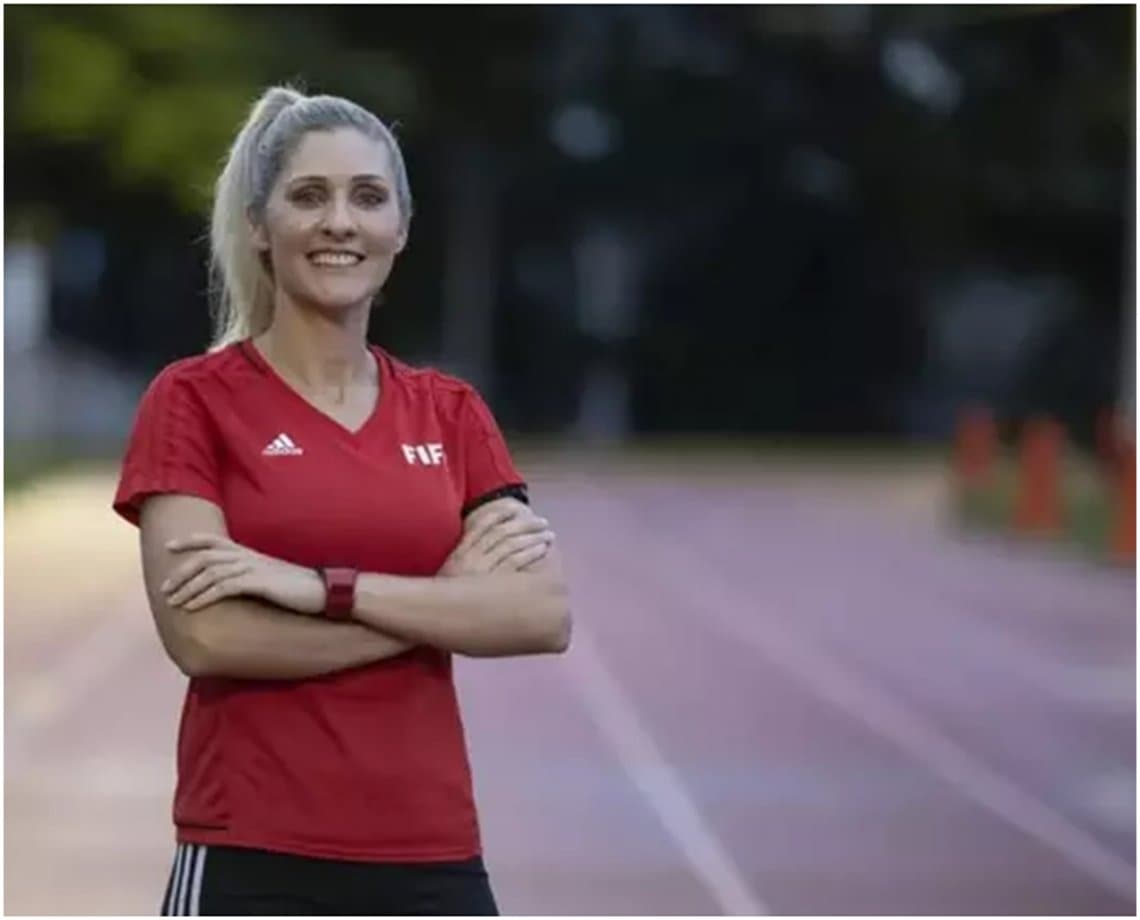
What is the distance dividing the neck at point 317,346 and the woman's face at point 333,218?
20 mm

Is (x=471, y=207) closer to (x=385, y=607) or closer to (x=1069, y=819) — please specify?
(x=1069, y=819)

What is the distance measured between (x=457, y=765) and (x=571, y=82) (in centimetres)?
5266

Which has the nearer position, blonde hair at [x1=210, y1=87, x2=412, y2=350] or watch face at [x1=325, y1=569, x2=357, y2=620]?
watch face at [x1=325, y1=569, x2=357, y2=620]

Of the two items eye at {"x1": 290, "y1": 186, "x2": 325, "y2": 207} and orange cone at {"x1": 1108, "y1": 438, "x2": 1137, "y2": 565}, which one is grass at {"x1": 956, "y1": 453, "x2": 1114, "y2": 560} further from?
eye at {"x1": 290, "y1": 186, "x2": 325, "y2": 207}

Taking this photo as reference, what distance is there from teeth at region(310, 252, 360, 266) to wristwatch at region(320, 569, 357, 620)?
38 cm

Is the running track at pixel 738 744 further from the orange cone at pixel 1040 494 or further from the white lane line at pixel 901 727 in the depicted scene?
the orange cone at pixel 1040 494

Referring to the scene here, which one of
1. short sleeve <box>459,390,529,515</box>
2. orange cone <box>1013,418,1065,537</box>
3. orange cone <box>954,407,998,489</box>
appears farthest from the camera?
orange cone <box>954,407,998,489</box>

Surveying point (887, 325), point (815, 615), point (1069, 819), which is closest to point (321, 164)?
point (1069, 819)

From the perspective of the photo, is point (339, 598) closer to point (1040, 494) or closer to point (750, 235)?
point (1040, 494)

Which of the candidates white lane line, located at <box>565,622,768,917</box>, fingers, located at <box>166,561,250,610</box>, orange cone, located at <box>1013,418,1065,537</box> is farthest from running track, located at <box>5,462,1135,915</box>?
fingers, located at <box>166,561,250,610</box>

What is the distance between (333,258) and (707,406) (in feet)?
183

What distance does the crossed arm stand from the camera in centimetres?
354

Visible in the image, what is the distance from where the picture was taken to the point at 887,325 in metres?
61.1

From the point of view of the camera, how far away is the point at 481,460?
3.78 metres
